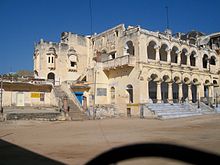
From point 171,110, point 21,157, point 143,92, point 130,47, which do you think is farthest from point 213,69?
point 21,157

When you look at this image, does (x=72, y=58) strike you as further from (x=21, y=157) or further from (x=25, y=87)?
(x=21, y=157)

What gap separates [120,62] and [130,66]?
1.48 meters

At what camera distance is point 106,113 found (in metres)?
31.7

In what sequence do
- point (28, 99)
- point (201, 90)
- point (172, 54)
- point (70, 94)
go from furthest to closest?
point (201, 90) < point (172, 54) < point (28, 99) < point (70, 94)

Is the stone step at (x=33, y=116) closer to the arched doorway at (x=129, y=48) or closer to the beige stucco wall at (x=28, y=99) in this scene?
the beige stucco wall at (x=28, y=99)

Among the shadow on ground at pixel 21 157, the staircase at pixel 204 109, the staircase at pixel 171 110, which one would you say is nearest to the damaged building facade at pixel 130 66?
the staircase at pixel 171 110

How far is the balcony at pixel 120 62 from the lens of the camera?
101 ft

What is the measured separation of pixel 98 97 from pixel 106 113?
325 centimetres

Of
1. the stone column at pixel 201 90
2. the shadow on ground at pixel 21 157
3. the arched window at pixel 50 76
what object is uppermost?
the arched window at pixel 50 76

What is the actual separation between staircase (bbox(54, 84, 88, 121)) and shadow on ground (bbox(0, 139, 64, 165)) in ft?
55.3

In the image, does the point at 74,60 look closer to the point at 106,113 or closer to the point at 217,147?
the point at 106,113

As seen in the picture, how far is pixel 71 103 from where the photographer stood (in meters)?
29.8

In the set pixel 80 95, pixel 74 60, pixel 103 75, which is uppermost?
pixel 74 60

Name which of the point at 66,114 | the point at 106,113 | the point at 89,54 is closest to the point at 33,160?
the point at 66,114
